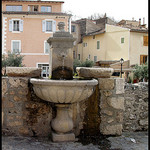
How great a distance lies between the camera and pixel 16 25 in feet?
83.8

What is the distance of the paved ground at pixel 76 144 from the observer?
3426 mm

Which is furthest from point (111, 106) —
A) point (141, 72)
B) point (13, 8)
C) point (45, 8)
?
point (13, 8)

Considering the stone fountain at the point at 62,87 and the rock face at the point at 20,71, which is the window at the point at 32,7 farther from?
the rock face at the point at 20,71

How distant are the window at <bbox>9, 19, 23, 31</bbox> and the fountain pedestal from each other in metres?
23.1

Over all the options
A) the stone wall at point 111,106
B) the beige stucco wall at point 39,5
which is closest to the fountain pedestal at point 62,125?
the stone wall at point 111,106

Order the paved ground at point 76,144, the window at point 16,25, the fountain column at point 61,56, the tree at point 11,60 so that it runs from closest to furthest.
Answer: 1. the paved ground at point 76,144
2. the fountain column at point 61,56
3. the tree at point 11,60
4. the window at point 16,25

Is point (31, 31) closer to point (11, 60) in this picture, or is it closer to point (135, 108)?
point (11, 60)

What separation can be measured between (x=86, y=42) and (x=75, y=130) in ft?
94.8

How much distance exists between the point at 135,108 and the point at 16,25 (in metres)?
23.2

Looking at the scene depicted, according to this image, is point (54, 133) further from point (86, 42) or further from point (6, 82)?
point (86, 42)

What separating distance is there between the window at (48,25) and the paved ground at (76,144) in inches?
882

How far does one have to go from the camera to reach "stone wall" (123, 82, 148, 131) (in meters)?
4.55

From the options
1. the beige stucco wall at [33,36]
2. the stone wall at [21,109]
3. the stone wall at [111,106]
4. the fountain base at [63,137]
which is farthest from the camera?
the beige stucco wall at [33,36]

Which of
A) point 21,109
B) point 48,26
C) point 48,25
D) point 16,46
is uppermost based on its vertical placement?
point 48,25
